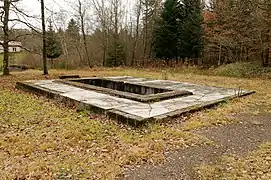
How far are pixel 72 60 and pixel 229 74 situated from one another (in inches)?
451

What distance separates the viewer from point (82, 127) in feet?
15.5

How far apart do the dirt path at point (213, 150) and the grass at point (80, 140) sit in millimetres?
179

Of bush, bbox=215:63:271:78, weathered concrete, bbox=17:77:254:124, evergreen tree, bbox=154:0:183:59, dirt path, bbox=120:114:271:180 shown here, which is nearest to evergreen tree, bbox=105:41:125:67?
evergreen tree, bbox=154:0:183:59

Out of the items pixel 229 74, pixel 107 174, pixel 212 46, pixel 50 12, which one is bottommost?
pixel 107 174

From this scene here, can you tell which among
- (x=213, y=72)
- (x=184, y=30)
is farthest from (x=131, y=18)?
(x=213, y=72)

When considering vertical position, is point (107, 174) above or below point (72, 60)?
below

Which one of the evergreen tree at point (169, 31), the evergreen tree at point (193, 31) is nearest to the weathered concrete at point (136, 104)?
the evergreen tree at point (193, 31)

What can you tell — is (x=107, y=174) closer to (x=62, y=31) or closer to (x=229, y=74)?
(x=229, y=74)

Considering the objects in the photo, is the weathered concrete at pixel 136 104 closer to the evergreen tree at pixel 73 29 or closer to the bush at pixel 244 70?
the bush at pixel 244 70

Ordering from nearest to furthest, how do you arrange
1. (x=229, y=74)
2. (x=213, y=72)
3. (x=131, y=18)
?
(x=229, y=74)
(x=213, y=72)
(x=131, y=18)

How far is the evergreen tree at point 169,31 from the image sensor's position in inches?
762

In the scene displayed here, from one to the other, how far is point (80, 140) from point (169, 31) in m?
16.5

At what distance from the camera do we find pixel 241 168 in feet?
10.4

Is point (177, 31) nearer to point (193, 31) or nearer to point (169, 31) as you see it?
point (169, 31)
